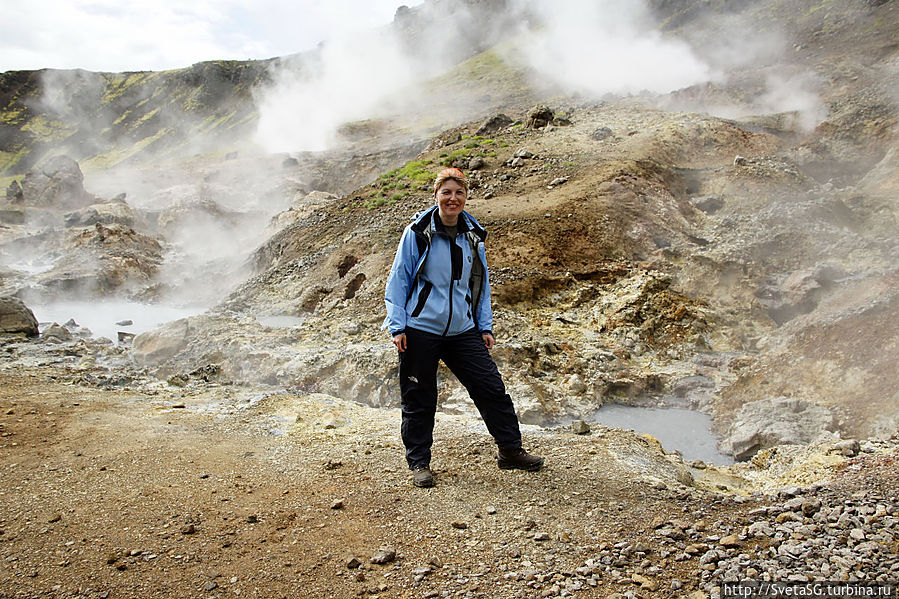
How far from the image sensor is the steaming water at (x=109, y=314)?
12844 millimetres

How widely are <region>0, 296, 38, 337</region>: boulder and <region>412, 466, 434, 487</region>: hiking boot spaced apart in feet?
32.8

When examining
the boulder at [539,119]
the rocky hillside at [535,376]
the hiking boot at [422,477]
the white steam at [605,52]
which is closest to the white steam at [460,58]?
the white steam at [605,52]

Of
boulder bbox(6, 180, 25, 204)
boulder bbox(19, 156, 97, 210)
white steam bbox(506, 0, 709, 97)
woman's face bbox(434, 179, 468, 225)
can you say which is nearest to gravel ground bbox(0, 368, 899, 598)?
woman's face bbox(434, 179, 468, 225)

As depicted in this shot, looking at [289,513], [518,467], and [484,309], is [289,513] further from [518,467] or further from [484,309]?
[484,309]

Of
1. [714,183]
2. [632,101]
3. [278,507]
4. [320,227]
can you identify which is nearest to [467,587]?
[278,507]

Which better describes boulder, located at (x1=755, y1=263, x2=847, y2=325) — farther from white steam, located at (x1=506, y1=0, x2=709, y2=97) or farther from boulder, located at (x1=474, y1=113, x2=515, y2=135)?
white steam, located at (x1=506, y1=0, x2=709, y2=97)

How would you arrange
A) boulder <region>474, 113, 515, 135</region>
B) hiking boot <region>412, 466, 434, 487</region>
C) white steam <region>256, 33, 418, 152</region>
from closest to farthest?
hiking boot <region>412, 466, 434, 487</region> → boulder <region>474, 113, 515, 135</region> → white steam <region>256, 33, 418, 152</region>

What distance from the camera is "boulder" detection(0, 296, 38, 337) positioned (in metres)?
9.83

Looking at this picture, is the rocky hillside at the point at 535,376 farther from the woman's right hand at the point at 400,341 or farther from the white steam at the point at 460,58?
the white steam at the point at 460,58

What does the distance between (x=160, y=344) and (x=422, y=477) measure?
7276mm

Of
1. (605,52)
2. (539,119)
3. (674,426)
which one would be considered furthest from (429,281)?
(605,52)

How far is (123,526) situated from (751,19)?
4077 centimetres

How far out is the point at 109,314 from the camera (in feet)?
47.3

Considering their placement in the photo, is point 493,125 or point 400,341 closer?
point 400,341
